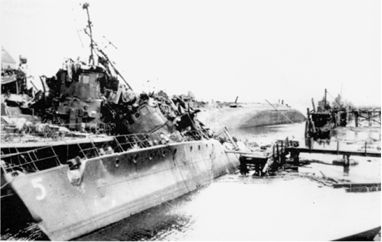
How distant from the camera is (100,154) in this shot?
1500 cm

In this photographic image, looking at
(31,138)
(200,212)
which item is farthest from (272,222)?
(31,138)

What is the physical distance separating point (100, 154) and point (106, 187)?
8.93 feet

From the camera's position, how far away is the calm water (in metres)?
12.1

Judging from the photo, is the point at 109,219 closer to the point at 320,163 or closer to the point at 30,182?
Answer: the point at 30,182

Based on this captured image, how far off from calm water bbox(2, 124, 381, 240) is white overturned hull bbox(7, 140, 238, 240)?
459 millimetres

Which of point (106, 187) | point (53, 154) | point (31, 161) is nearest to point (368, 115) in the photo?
point (106, 187)

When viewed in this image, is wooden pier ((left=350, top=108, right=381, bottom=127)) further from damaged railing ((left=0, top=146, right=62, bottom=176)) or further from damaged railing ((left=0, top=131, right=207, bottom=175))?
damaged railing ((left=0, top=146, right=62, bottom=176))

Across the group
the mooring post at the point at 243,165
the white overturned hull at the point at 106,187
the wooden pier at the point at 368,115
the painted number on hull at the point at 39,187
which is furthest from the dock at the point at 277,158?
the painted number on hull at the point at 39,187

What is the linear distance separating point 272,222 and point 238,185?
5677mm

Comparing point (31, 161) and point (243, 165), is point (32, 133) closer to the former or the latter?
point (31, 161)

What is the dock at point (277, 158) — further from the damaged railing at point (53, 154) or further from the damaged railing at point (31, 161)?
the damaged railing at point (31, 161)

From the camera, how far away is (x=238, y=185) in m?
19.3

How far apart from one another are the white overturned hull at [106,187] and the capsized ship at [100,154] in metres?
0.03

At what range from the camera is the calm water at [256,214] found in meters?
12.1
